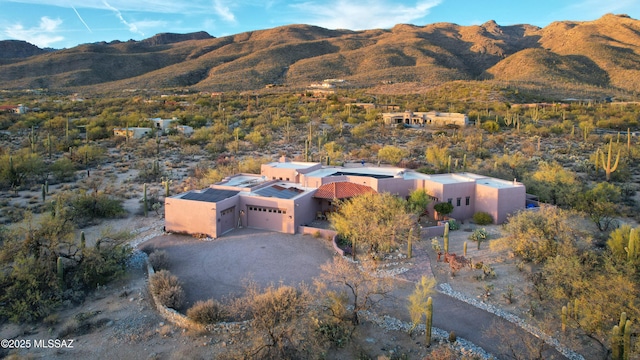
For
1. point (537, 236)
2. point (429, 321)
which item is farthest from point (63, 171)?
point (537, 236)

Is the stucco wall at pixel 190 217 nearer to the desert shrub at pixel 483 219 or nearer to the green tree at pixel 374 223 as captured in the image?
the green tree at pixel 374 223

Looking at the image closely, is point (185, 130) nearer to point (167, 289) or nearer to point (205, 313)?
point (167, 289)

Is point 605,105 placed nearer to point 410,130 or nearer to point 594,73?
point 594,73

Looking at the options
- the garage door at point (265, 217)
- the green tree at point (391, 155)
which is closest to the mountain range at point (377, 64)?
the green tree at point (391, 155)

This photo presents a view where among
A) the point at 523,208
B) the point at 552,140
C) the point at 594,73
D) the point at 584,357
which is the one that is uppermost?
the point at 594,73

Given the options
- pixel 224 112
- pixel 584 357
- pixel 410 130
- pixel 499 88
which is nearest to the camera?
pixel 584 357

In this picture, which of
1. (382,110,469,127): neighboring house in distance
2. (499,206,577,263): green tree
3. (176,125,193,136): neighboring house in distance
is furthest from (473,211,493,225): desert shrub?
(176,125,193,136): neighboring house in distance

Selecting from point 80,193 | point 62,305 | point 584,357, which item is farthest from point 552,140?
point 62,305
